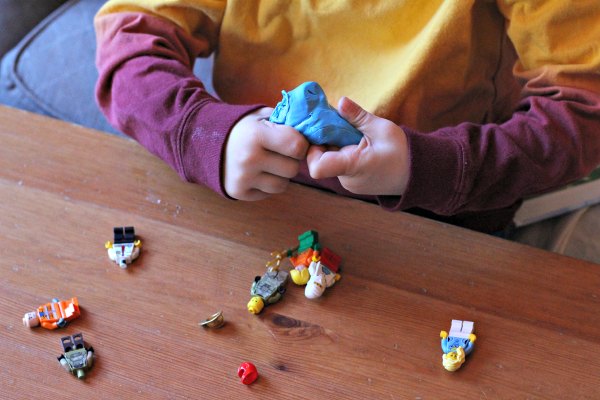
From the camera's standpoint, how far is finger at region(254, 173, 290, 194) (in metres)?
0.66

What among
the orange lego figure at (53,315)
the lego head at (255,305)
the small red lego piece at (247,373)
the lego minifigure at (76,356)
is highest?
the orange lego figure at (53,315)

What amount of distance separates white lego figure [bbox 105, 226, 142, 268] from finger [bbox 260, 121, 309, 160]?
0.57 feet

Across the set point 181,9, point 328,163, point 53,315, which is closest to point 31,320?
point 53,315

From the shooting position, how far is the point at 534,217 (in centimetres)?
96

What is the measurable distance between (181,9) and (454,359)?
54cm

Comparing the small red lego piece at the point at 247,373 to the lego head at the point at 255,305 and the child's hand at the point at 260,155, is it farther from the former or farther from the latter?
the child's hand at the point at 260,155

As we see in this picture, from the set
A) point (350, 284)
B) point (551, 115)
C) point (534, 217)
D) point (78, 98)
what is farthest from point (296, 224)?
point (78, 98)

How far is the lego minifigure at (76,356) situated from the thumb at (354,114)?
326 mm

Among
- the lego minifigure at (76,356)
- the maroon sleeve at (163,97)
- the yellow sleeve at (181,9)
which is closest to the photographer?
the lego minifigure at (76,356)

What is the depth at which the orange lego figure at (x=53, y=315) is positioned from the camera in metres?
0.60

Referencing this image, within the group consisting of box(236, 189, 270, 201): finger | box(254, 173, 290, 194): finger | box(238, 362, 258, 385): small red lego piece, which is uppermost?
box(254, 173, 290, 194): finger

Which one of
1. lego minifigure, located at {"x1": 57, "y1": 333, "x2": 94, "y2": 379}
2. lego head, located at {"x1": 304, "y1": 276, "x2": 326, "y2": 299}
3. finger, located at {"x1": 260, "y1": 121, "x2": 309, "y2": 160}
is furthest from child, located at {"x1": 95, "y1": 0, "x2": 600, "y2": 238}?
lego minifigure, located at {"x1": 57, "y1": 333, "x2": 94, "y2": 379}

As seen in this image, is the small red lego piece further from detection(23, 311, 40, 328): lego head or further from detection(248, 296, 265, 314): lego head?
detection(23, 311, 40, 328): lego head

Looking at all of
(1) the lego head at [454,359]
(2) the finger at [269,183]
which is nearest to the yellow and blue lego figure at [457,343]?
(1) the lego head at [454,359]
